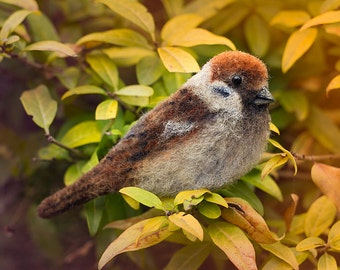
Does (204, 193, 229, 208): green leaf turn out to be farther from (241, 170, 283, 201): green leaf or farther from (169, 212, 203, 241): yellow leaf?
(241, 170, 283, 201): green leaf

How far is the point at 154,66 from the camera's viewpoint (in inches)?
52.8

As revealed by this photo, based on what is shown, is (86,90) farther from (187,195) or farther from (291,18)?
(291,18)

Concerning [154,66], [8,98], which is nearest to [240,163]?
[154,66]

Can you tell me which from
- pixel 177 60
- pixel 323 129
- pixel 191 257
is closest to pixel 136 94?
pixel 177 60

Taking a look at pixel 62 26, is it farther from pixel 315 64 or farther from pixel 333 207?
pixel 333 207

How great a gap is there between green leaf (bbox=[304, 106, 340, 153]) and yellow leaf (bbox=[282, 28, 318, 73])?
30 centimetres

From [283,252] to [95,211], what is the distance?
14.9 inches

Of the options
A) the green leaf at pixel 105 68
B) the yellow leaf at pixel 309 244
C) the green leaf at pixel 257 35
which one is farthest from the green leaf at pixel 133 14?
the yellow leaf at pixel 309 244

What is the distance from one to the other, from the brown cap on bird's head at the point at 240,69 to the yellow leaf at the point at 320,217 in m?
0.30

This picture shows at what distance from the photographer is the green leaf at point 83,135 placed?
1296 millimetres

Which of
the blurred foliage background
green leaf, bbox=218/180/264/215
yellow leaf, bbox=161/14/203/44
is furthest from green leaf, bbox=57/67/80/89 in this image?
green leaf, bbox=218/180/264/215

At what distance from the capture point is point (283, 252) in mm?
1112

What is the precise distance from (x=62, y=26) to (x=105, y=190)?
0.63 metres

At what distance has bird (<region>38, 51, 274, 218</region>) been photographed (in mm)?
1072
